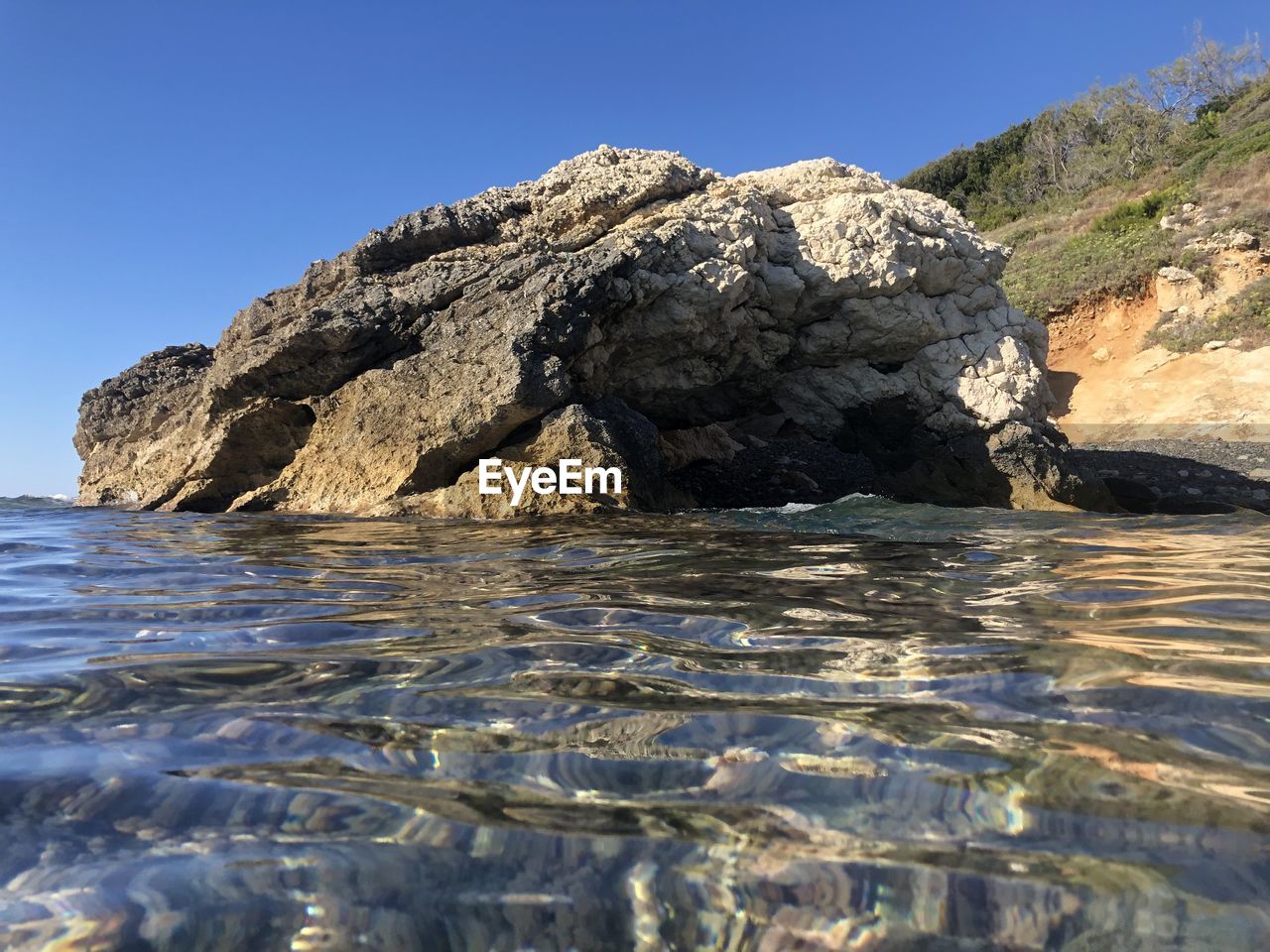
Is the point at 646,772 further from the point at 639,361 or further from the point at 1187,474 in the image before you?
the point at 1187,474

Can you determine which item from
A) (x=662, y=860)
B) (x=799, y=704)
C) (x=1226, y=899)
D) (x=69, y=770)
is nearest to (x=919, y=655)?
(x=799, y=704)

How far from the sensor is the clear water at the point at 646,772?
1.06m

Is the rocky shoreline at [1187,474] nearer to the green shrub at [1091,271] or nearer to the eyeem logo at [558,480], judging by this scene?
the eyeem logo at [558,480]

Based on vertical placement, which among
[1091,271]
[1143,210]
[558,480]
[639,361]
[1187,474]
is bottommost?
[1187,474]

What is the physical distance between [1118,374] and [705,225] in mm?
14355

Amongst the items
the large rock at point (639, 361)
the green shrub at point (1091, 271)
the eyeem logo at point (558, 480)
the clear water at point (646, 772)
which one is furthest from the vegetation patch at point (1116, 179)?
the clear water at point (646, 772)

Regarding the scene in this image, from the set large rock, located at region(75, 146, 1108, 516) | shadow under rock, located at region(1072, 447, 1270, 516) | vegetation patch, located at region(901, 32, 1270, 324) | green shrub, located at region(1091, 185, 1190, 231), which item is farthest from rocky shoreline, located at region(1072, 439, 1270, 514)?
green shrub, located at region(1091, 185, 1190, 231)

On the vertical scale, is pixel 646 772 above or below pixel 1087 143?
below

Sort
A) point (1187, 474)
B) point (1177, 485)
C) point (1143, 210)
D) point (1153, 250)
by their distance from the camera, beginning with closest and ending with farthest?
1. point (1177, 485)
2. point (1187, 474)
3. point (1153, 250)
4. point (1143, 210)

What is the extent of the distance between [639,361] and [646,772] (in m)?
8.96

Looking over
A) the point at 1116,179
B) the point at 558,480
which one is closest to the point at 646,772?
the point at 558,480

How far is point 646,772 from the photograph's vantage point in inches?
57.9

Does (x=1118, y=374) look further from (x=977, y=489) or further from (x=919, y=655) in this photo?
(x=919, y=655)

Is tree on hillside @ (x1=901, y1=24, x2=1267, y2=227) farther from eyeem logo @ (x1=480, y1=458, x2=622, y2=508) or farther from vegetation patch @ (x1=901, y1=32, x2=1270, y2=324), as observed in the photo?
eyeem logo @ (x1=480, y1=458, x2=622, y2=508)
